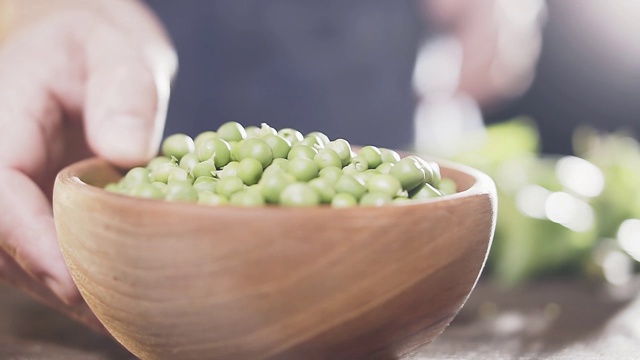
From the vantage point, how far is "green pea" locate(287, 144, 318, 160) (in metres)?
0.79

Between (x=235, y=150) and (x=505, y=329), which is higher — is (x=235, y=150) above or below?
above

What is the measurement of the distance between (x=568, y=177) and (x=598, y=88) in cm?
232

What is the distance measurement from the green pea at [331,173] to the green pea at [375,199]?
4 centimetres

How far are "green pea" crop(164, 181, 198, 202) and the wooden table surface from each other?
0.93 ft

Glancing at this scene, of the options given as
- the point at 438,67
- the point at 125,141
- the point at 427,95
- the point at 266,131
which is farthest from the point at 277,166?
the point at 438,67

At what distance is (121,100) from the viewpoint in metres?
1.01

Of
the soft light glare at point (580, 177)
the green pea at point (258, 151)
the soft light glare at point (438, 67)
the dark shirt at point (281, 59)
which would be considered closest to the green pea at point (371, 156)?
the green pea at point (258, 151)

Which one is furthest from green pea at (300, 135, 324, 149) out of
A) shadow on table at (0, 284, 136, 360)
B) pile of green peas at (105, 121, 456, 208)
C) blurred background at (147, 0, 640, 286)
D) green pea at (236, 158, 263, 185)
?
blurred background at (147, 0, 640, 286)

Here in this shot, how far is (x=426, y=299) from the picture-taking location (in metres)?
0.67

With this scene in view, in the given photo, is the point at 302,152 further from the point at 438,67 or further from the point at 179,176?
the point at 438,67

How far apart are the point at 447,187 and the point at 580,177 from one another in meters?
0.81

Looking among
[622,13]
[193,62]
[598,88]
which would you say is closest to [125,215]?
[193,62]

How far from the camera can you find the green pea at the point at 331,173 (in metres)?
0.73

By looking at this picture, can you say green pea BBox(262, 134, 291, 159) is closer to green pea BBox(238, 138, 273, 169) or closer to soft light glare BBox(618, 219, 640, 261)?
green pea BBox(238, 138, 273, 169)
